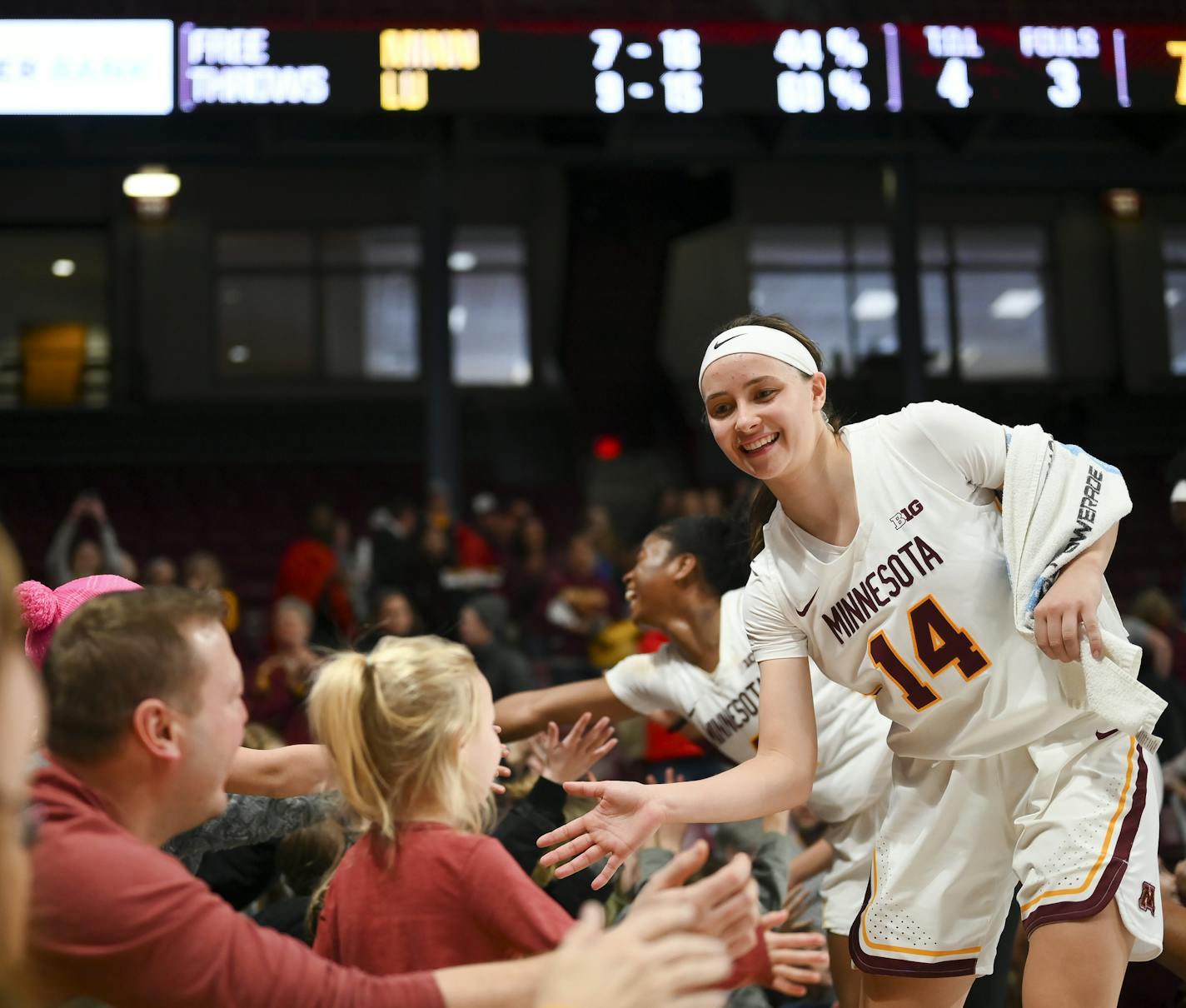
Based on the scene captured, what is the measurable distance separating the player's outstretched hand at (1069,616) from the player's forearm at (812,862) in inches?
77.9

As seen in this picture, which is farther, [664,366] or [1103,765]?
[664,366]

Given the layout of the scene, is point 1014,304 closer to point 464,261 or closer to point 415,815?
point 464,261

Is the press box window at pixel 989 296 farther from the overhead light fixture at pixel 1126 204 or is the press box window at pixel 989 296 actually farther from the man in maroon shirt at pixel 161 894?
the man in maroon shirt at pixel 161 894

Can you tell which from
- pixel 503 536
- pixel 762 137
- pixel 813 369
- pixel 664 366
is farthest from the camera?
pixel 664 366

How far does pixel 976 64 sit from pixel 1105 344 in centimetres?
1088

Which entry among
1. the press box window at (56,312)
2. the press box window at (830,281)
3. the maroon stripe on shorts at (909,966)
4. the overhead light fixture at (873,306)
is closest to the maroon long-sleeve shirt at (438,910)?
the maroon stripe on shorts at (909,966)

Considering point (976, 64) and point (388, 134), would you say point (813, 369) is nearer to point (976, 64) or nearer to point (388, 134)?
point (976, 64)

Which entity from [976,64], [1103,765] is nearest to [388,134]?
[976,64]

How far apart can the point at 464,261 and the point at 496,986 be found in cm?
1770

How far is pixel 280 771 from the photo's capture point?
2918mm

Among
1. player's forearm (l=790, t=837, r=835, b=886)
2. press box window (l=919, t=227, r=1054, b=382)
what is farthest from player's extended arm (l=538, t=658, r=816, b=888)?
press box window (l=919, t=227, r=1054, b=382)

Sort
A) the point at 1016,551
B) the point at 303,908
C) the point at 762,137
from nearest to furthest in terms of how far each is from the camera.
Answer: the point at 1016,551 → the point at 303,908 → the point at 762,137

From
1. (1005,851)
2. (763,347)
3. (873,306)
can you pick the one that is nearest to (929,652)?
(1005,851)

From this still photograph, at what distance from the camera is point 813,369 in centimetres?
306
